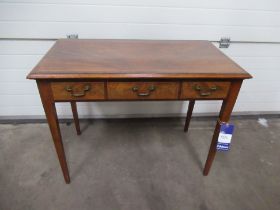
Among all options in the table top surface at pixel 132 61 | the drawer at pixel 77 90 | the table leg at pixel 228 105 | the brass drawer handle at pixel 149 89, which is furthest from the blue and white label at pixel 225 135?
the drawer at pixel 77 90

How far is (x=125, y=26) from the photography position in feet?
5.43

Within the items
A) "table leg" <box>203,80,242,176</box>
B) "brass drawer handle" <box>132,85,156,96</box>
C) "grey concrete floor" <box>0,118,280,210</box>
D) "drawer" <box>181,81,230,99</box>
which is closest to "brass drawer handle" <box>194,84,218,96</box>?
"drawer" <box>181,81,230,99</box>

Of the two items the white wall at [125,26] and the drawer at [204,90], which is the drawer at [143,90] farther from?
the white wall at [125,26]

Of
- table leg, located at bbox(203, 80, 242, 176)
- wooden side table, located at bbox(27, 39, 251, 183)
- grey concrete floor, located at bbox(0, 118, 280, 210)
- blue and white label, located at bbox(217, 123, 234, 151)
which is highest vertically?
wooden side table, located at bbox(27, 39, 251, 183)

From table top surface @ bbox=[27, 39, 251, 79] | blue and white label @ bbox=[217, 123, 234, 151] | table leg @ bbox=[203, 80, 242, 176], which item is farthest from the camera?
blue and white label @ bbox=[217, 123, 234, 151]

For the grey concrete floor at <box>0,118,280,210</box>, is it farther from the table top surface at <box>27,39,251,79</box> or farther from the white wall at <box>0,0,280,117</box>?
the table top surface at <box>27,39,251,79</box>

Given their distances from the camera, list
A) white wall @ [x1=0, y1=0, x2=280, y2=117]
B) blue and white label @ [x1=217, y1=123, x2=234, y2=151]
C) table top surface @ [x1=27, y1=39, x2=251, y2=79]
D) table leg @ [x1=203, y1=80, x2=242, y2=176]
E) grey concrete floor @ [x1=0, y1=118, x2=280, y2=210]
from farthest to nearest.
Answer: white wall @ [x1=0, y1=0, x2=280, y2=117], grey concrete floor @ [x1=0, y1=118, x2=280, y2=210], blue and white label @ [x1=217, y1=123, x2=234, y2=151], table leg @ [x1=203, y1=80, x2=242, y2=176], table top surface @ [x1=27, y1=39, x2=251, y2=79]

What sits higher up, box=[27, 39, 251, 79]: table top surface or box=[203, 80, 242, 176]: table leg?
box=[27, 39, 251, 79]: table top surface

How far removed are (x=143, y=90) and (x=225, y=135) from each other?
0.61 meters

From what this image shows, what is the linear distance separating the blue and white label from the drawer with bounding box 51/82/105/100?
29.3 inches

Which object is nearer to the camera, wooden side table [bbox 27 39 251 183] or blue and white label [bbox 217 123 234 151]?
wooden side table [bbox 27 39 251 183]

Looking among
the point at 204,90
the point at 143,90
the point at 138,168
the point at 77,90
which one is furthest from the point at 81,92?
the point at 138,168

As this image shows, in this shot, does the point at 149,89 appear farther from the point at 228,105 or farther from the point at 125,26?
the point at 125,26

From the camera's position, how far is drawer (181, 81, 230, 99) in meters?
1.10
